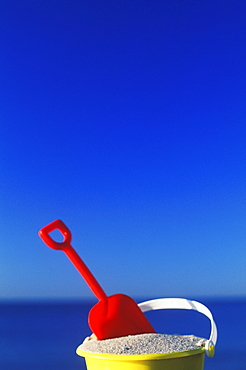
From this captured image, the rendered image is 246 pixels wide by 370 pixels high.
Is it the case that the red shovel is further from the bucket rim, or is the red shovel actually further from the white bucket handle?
the bucket rim

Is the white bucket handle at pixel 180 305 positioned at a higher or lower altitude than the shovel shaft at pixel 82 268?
lower

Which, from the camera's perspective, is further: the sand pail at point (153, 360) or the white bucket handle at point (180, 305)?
the white bucket handle at point (180, 305)

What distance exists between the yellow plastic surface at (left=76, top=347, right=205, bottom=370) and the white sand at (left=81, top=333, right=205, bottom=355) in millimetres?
20

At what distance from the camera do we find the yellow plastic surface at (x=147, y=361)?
5.09 feet

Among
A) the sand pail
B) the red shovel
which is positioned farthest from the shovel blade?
the sand pail

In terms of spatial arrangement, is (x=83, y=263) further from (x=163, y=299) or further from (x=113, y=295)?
(x=163, y=299)

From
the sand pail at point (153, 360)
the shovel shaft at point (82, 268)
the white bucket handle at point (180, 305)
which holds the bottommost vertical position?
the sand pail at point (153, 360)

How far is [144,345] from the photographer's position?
1609 mm

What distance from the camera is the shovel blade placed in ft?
5.95

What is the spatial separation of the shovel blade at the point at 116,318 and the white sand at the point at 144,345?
3.2 inches

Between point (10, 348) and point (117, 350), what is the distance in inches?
164

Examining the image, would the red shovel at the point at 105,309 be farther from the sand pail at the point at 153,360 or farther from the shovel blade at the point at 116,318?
the sand pail at the point at 153,360

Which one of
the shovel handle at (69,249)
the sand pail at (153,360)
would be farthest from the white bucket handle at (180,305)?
the shovel handle at (69,249)

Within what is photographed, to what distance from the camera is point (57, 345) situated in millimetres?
5195
